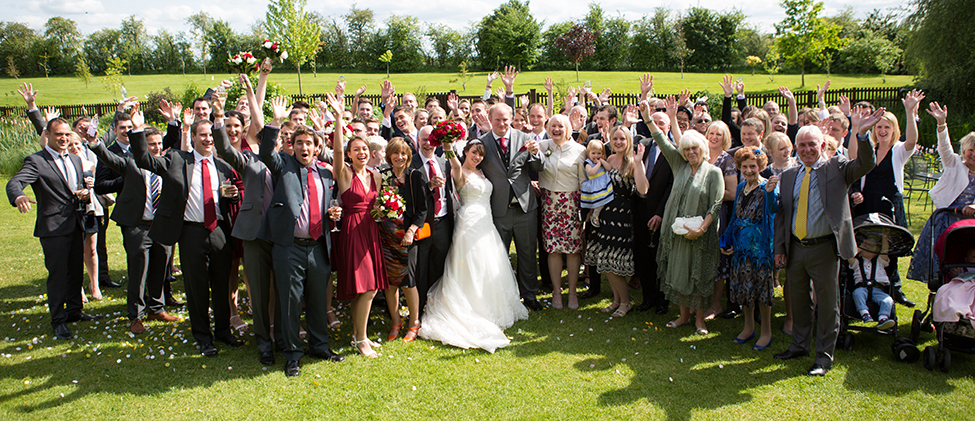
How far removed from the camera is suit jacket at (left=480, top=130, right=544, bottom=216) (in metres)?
6.62

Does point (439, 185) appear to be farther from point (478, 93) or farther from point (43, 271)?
point (478, 93)

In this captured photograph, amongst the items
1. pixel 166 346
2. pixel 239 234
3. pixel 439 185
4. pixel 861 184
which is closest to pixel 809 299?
pixel 861 184

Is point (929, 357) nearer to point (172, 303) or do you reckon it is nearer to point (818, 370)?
point (818, 370)

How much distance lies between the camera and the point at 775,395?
466 cm

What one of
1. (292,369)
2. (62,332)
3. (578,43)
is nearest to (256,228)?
(292,369)

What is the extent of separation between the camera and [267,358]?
212 inches

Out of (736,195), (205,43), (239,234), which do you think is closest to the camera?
(239,234)

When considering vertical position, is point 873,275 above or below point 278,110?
below

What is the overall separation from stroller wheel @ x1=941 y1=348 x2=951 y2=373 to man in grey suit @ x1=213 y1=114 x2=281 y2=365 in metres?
6.12

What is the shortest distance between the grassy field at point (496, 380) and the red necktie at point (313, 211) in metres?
1.33

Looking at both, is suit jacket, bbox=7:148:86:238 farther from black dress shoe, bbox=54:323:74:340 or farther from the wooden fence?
the wooden fence

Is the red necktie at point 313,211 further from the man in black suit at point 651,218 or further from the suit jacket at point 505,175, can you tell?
the man in black suit at point 651,218

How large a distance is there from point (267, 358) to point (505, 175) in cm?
326

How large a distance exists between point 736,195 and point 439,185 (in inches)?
124
